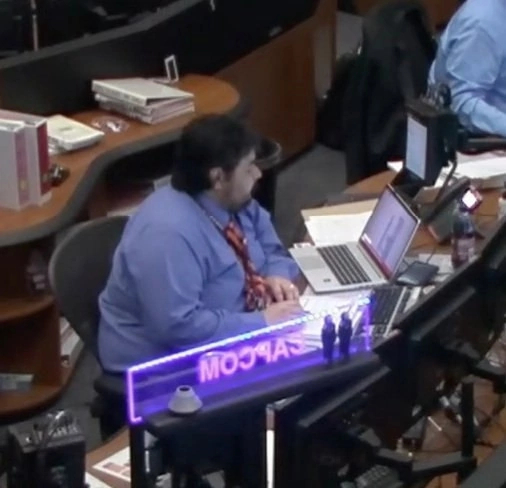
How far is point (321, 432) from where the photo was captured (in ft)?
6.77

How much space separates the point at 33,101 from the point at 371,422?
2.63 meters

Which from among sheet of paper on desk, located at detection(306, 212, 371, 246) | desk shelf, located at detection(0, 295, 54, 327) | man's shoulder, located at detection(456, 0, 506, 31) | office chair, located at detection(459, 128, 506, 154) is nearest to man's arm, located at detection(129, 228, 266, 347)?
sheet of paper on desk, located at detection(306, 212, 371, 246)

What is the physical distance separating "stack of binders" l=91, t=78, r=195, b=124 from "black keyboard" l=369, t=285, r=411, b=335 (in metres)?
1.42

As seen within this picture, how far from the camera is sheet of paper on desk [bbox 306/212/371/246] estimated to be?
3771 millimetres

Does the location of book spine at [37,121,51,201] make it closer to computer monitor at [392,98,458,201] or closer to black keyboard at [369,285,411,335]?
computer monitor at [392,98,458,201]

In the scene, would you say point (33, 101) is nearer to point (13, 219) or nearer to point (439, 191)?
point (13, 219)

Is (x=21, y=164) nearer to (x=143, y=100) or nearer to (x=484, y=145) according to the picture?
(x=143, y=100)

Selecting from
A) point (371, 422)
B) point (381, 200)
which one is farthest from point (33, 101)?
point (371, 422)

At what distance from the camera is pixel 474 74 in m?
4.59

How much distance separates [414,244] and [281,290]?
0.50 metres

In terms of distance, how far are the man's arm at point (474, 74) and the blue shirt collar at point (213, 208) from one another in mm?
1441

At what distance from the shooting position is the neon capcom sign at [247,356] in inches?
76.2

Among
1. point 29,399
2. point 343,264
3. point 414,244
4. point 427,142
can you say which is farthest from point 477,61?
point 29,399

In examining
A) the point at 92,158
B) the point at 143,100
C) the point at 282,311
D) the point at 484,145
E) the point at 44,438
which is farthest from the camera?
the point at 143,100
